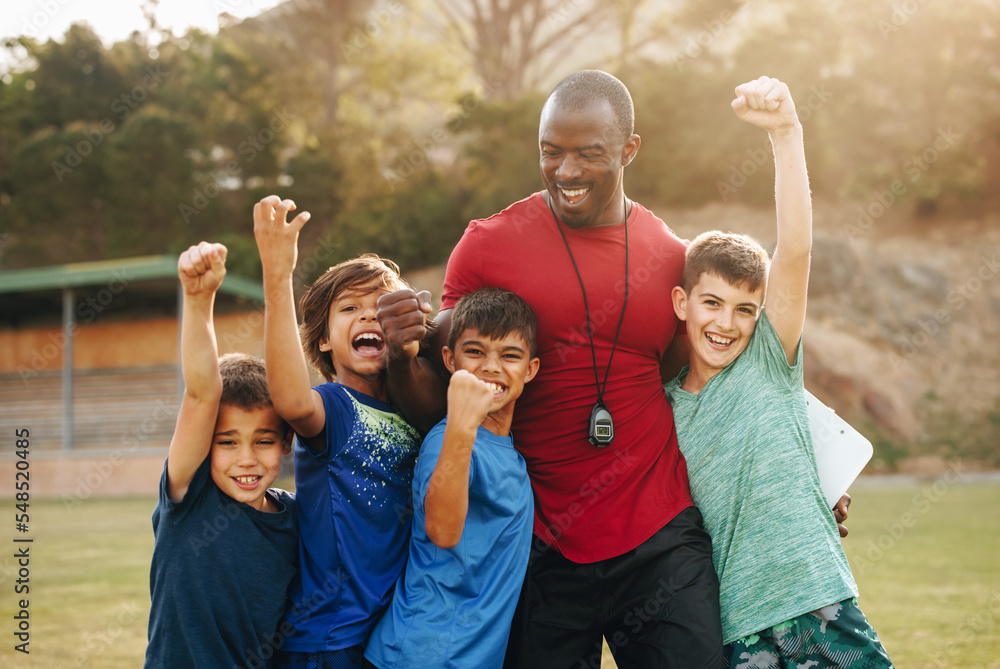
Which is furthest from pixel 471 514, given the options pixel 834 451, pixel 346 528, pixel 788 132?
pixel 788 132

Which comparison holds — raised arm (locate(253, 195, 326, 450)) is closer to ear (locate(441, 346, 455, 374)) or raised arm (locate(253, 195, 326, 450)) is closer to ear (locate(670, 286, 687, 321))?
ear (locate(441, 346, 455, 374))

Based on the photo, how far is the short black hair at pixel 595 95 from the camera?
2.90 m

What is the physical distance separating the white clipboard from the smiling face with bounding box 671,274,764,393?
0.32 meters

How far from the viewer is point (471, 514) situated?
265 cm

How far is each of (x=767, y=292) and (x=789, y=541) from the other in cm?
84

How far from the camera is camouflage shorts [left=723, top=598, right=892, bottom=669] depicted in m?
2.56

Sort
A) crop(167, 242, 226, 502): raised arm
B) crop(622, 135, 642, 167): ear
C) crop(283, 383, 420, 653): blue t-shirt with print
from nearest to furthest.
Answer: crop(167, 242, 226, 502): raised arm → crop(283, 383, 420, 653): blue t-shirt with print → crop(622, 135, 642, 167): ear

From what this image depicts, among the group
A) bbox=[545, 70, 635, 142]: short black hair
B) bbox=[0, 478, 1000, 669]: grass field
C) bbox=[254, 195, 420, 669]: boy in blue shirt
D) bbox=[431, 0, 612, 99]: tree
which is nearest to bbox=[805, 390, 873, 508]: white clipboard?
bbox=[545, 70, 635, 142]: short black hair

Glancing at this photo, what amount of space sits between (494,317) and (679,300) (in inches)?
28.2

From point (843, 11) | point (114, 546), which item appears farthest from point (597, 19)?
point (114, 546)

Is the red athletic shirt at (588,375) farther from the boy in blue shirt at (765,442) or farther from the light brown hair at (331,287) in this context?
the light brown hair at (331,287)

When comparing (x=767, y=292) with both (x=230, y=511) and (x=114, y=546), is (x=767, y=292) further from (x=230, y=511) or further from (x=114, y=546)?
(x=114, y=546)

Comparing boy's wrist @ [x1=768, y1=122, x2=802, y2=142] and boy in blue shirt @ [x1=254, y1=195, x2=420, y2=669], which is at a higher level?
boy's wrist @ [x1=768, y1=122, x2=802, y2=142]

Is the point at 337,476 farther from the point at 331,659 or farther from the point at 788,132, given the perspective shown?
the point at 788,132
